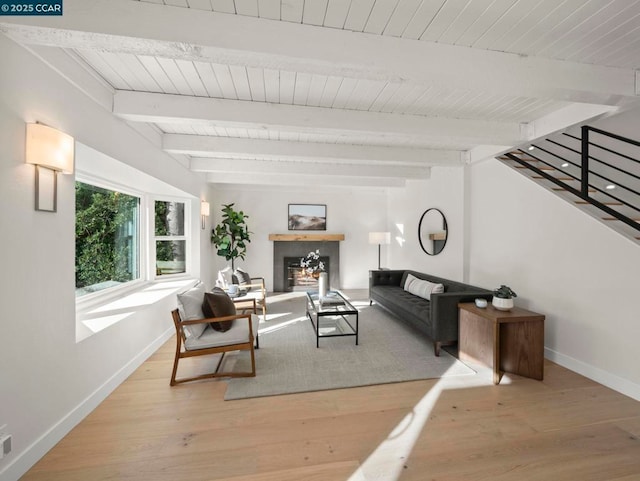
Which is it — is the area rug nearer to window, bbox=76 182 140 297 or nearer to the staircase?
window, bbox=76 182 140 297

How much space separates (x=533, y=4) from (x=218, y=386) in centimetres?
344

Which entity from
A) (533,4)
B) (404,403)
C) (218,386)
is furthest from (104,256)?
(533,4)

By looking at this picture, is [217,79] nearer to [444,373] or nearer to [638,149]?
[444,373]

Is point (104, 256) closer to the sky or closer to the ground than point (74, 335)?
closer to the sky

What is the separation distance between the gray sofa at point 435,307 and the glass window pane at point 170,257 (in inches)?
139

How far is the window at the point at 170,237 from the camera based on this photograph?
439 centimetres

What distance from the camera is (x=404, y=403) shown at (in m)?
2.18

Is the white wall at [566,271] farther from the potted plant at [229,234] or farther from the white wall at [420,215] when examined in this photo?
the potted plant at [229,234]

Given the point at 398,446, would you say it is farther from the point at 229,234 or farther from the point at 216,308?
the point at 229,234

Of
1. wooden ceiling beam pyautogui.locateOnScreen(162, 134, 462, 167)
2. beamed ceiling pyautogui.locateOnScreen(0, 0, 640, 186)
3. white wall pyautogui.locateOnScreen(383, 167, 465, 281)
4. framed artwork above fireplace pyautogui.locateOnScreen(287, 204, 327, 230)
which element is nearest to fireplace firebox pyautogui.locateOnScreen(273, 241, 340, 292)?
framed artwork above fireplace pyautogui.locateOnScreen(287, 204, 327, 230)

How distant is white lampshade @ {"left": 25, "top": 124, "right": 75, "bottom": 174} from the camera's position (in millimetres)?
1563

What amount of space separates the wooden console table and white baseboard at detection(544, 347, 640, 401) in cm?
49

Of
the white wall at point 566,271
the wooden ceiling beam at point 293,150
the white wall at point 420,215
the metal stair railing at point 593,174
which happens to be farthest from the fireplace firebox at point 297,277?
the metal stair railing at point 593,174

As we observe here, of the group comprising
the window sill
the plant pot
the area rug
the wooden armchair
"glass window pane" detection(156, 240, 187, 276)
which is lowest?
the area rug
